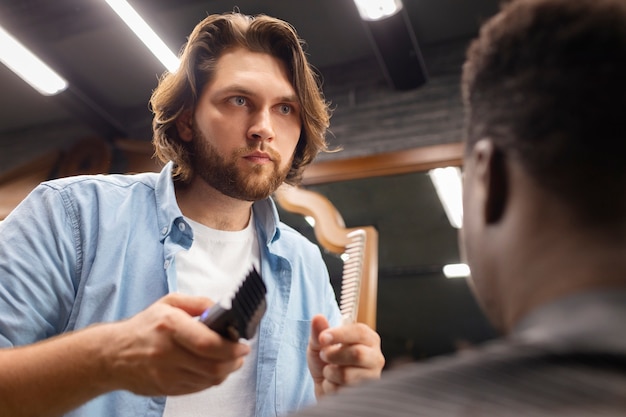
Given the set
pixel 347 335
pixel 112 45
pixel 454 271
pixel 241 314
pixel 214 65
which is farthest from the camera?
pixel 454 271

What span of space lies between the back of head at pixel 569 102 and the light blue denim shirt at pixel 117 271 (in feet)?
2.67

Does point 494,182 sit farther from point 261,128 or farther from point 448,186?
point 448,186

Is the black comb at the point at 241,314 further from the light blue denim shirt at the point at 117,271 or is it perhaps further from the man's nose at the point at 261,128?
the man's nose at the point at 261,128

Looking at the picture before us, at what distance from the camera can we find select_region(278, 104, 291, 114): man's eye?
A: 1.43 meters

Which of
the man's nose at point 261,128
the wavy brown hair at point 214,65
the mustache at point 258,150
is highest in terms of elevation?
the wavy brown hair at point 214,65

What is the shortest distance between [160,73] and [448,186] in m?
1.87

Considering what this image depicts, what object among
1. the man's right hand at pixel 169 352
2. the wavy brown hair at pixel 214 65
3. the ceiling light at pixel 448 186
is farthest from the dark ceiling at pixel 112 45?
the man's right hand at pixel 169 352

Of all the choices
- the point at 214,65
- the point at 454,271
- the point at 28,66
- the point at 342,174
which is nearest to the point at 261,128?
the point at 214,65

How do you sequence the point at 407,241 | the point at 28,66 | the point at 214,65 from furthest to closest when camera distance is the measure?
1. the point at 407,241
2. the point at 28,66
3. the point at 214,65

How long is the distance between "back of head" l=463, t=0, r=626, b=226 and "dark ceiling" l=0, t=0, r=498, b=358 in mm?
2403

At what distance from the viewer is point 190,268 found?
1253mm

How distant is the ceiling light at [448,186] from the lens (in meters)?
3.06

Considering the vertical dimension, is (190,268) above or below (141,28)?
below

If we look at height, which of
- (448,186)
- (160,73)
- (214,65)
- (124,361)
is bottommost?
(124,361)
